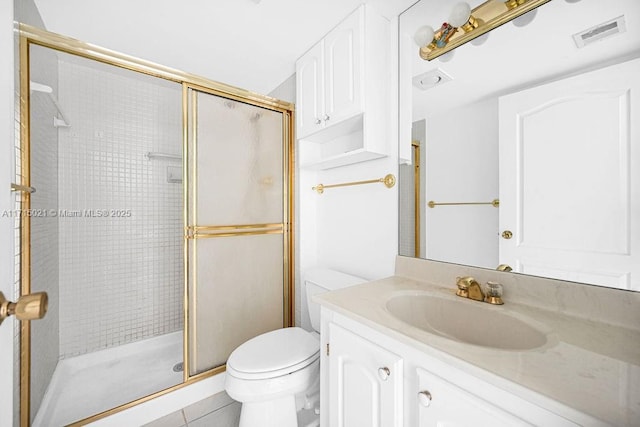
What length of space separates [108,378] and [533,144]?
272 cm

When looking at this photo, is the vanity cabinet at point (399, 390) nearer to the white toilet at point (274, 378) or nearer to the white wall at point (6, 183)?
the white toilet at point (274, 378)

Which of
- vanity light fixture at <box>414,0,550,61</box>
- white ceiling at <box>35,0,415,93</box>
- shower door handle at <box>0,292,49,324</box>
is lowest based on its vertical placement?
shower door handle at <box>0,292,49,324</box>

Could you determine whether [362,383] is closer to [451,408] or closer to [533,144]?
[451,408]

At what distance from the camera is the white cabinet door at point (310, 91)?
1545 mm

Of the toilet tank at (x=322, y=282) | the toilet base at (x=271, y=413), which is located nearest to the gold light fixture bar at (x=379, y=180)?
the toilet tank at (x=322, y=282)

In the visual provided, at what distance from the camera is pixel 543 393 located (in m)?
0.46

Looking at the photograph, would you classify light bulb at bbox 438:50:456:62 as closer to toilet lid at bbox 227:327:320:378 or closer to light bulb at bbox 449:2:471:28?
light bulb at bbox 449:2:471:28

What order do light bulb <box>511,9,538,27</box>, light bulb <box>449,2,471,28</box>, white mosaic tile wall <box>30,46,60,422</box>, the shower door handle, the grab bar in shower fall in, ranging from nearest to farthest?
the shower door handle < light bulb <box>511,9,538,27</box> < light bulb <box>449,2,471,28</box> < white mosaic tile wall <box>30,46,60,422</box> < the grab bar in shower

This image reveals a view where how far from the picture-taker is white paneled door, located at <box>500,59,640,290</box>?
0.73m

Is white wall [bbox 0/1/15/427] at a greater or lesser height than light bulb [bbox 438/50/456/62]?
lesser

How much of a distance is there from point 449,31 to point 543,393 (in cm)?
128

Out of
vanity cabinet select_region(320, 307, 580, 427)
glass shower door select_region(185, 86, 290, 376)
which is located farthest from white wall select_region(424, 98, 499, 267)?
glass shower door select_region(185, 86, 290, 376)

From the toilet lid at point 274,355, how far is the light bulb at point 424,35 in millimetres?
1533

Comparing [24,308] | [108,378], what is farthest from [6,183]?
[108,378]
